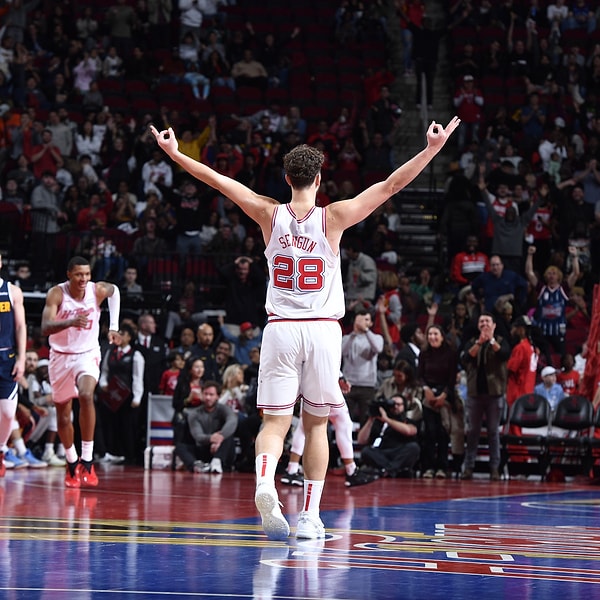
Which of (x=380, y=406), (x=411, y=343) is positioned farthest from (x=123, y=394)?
(x=411, y=343)

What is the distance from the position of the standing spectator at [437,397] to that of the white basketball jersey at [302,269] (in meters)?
8.31

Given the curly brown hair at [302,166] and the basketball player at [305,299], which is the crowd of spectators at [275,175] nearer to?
the basketball player at [305,299]

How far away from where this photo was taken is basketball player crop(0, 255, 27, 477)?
1059 cm

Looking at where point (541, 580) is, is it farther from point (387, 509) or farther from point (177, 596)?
point (387, 509)

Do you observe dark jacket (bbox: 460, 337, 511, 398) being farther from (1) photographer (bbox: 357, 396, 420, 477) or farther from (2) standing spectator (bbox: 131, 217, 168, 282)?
(2) standing spectator (bbox: 131, 217, 168, 282)

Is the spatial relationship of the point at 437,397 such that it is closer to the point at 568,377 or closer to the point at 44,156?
the point at 568,377

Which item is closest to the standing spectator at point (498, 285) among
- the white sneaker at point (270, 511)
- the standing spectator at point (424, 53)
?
the standing spectator at point (424, 53)

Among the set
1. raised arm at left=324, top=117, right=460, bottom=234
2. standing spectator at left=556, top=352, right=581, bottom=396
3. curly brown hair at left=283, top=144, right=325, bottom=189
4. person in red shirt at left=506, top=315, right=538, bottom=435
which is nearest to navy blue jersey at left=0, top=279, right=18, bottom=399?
curly brown hair at left=283, top=144, right=325, bottom=189

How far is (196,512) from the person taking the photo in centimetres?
841

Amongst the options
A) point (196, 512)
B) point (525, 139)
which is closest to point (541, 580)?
point (196, 512)

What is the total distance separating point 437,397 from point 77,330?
216 inches

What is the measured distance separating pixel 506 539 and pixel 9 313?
575cm

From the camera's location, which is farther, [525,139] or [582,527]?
[525,139]

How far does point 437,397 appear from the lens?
14.7 m
